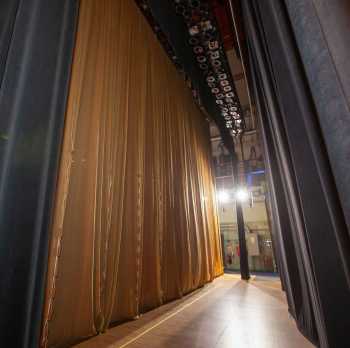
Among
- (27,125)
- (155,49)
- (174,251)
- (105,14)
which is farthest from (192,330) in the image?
(155,49)

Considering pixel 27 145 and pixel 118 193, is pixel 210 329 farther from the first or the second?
pixel 27 145

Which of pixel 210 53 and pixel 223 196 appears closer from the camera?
pixel 210 53

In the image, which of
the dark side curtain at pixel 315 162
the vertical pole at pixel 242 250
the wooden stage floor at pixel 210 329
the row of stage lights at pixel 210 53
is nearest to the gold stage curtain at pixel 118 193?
the wooden stage floor at pixel 210 329

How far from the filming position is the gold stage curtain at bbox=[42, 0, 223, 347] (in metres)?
1.53

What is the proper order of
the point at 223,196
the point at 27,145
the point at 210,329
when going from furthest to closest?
the point at 223,196
the point at 210,329
the point at 27,145

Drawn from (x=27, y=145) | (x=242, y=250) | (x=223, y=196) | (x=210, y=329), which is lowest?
(x=210, y=329)

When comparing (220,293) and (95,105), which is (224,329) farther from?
(95,105)

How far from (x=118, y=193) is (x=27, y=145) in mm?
1014

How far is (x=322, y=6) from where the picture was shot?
1.94 ft

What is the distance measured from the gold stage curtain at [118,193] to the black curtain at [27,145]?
246mm

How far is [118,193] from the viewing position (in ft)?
6.99

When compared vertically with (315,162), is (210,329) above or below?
below

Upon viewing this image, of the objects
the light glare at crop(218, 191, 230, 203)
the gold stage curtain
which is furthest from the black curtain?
the light glare at crop(218, 191, 230, 203)

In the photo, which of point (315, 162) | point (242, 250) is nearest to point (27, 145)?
point (315, 162)
